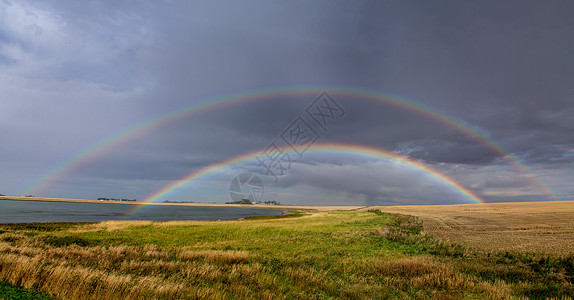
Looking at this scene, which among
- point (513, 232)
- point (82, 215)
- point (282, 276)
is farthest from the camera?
point (82, 215)

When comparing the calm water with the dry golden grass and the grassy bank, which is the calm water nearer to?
the grassy bank

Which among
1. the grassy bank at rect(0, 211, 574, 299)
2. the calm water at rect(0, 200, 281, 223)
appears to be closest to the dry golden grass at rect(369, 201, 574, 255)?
the grassy bank at rect(0, 211, 574, 299)

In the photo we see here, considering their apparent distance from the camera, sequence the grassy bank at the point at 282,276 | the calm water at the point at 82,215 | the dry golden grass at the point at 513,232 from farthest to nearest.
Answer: the calm water at the point at 82,215
the dry golden grass at the point at 513,232
the grassy bank at the point at 282,276

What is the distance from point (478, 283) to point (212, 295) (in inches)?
363

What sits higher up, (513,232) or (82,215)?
(513,232)

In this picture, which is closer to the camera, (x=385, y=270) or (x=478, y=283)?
(x=478, y=283)

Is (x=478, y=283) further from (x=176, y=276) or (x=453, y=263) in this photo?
(x=176, y=276)

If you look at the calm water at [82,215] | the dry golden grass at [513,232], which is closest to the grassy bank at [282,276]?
the dry golden grass at [513,232]

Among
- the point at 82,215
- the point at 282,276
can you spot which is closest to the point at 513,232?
the point at 282,276

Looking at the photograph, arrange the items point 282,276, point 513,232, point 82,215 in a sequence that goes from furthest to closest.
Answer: point 82,215
point 513,232
point 282,276

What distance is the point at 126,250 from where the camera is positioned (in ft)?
51.3

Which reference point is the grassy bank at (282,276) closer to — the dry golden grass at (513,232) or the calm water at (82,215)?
the dry golden grass at (513,232)

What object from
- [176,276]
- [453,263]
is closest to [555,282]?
[453,263]

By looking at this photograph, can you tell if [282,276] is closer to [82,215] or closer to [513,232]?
[513,232]
